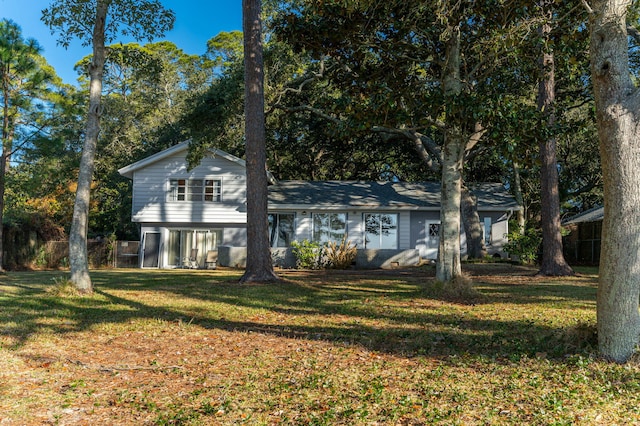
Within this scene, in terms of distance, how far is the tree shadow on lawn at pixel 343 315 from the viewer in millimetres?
5879

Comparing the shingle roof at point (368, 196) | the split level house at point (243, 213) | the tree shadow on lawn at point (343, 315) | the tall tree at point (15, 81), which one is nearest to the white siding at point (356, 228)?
the split level house at point (243, 213)

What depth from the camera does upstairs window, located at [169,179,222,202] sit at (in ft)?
80.8

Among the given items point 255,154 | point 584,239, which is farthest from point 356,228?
point 584,239

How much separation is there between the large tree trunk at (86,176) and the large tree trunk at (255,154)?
11.6 ft

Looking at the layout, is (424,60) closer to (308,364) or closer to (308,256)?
(308,364)

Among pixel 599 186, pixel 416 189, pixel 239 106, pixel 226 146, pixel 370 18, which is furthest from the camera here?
pixel 599 186

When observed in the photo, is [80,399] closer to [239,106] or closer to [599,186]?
[239,106]

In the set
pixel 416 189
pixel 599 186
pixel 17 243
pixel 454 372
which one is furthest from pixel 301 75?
pixel 599 186

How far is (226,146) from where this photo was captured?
20500mm

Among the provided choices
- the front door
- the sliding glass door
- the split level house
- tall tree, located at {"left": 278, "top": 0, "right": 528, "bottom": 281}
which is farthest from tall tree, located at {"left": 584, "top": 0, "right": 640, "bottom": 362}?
the front door

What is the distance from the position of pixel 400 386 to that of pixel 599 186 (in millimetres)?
30770

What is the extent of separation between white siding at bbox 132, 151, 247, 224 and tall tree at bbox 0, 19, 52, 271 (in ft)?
21.4

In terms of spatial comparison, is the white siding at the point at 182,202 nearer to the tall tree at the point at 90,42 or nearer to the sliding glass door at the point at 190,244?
the sliding glass door at the point at 190,244

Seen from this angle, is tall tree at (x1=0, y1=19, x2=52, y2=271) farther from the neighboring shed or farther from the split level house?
the neighboring shed
